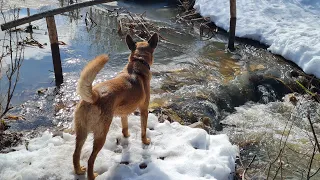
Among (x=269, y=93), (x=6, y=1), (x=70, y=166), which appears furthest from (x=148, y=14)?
(x=70, y=166)

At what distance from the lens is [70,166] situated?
3.69m

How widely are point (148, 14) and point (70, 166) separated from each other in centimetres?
1007

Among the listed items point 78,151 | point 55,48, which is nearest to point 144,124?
point 78,151

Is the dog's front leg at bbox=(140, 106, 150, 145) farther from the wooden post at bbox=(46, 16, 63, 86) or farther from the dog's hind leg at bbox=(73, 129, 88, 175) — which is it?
the wooden post at bbox=(46, 16, 63, 86)

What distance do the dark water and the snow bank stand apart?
861 millimetres

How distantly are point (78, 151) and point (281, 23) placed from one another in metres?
9.20

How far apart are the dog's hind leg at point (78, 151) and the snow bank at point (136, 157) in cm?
8

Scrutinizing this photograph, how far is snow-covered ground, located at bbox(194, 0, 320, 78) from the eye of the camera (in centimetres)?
870

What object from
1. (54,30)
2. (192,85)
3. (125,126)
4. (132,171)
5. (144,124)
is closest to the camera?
(132,171)

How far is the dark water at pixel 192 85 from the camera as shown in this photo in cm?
561

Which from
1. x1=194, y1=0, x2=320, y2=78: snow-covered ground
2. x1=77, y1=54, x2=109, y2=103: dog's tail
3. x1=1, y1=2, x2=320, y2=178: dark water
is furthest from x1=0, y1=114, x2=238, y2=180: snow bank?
x1=194, y1=0, x2=320, y2=78: snow-covered ground

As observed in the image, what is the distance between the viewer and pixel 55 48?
21.4 feet

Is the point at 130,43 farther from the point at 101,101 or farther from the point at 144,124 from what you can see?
the point at 101,101

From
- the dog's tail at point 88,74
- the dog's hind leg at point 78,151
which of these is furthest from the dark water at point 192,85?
the dog's tail at point 88,74
